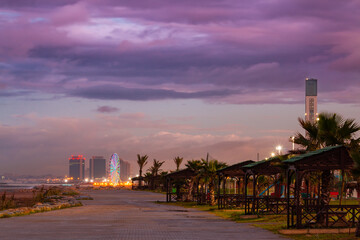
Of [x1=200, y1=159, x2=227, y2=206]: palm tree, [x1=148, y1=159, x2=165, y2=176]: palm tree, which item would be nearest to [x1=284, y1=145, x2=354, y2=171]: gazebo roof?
[x1=200, y1=159, x2=227, y2=206]: palm tree

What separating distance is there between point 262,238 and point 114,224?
821 centimetres

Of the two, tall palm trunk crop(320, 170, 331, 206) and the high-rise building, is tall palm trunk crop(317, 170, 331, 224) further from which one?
the high-rise building

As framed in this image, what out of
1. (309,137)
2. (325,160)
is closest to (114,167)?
(309,137)

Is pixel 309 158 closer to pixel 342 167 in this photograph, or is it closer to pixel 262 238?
pixel 342 167

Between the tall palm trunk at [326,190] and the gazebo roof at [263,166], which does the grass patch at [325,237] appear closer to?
the tall palm trunk at [326,190]

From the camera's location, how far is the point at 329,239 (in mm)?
19500

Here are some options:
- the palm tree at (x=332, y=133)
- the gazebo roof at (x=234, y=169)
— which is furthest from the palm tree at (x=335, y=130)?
the gazebo roof at (x=234, y=169)

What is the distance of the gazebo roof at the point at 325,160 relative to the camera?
2198cm

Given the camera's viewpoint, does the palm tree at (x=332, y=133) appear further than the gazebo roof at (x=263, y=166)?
No

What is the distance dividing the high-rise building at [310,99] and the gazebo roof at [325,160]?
13435cm

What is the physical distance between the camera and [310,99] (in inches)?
6585

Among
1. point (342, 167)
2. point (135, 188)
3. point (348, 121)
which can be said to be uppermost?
point (348, 121)

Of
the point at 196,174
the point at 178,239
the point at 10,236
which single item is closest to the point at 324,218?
the point at 178,239

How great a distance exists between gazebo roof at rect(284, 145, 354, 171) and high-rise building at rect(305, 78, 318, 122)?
441 feet
